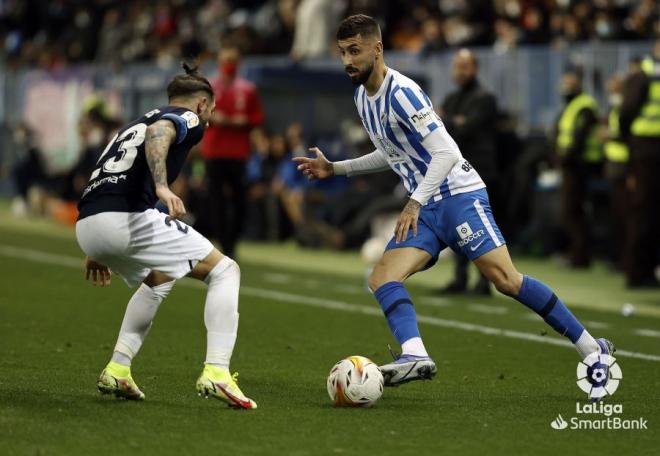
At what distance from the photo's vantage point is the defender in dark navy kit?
7.26 m

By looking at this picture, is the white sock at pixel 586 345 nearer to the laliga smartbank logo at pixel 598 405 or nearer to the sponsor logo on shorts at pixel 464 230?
the laliga smartbank logo at pixel 598 405

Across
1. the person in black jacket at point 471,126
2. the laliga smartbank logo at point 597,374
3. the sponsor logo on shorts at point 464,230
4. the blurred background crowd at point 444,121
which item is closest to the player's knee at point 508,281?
the sponsor logo on shorts at point 464,230

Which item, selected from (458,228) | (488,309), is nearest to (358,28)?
(458,228)

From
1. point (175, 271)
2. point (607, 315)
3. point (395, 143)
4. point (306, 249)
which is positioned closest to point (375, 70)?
point (395, 143)

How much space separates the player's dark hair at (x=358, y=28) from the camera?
25.6ft

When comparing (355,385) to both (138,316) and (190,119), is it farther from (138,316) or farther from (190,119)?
(190,119)

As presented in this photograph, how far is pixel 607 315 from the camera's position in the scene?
1230 cm

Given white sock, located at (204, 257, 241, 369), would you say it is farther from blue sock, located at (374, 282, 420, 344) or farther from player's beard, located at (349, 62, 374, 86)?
player's beard, located at (349, 62, 374, 86)

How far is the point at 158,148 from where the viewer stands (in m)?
7.14

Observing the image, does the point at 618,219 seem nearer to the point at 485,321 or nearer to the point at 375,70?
the point at 485,321

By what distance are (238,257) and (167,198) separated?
1078 cm

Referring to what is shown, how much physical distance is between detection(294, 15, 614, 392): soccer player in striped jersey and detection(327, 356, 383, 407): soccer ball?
0.23 m

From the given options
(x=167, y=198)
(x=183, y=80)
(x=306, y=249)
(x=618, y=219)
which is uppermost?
(x=183, y=80)

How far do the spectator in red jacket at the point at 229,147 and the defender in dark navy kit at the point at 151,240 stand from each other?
886 centimetres
